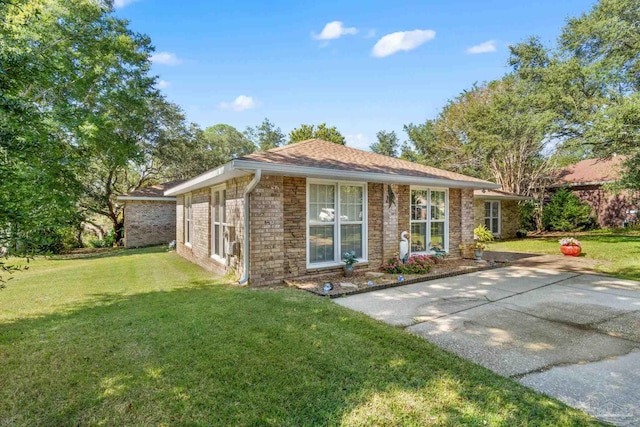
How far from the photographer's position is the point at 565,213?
18109 millimetres

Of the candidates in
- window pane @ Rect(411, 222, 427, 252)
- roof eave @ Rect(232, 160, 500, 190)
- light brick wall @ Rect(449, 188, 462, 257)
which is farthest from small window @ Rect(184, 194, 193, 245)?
light brick wall @ Rect(449, 188, 462, 257)

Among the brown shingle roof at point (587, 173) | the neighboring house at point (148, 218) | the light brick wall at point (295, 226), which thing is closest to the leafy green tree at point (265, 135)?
the neighboring house at point (148, 218)

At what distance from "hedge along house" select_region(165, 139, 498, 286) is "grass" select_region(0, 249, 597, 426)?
1.68 meters

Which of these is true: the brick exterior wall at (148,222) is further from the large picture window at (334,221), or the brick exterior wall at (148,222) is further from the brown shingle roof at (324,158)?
the large picture window at (334,221)

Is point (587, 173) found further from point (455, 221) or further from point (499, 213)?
point (455, 221)

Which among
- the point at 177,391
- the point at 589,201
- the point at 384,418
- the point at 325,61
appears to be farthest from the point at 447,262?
the point at 589,201

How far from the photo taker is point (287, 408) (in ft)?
8.09

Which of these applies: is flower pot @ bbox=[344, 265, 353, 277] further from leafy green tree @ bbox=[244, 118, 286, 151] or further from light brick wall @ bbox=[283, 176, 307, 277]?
leafy green tree @ bbox=[244, 118, 286, 151]

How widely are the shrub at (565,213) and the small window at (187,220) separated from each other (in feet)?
66.2

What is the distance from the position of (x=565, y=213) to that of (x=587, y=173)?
6144 millimetres

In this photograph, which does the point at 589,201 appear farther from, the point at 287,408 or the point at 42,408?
the point at 42,408

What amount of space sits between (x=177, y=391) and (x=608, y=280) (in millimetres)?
9034

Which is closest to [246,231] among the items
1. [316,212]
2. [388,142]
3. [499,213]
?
[316,212]

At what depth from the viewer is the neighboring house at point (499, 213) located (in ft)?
52.2
